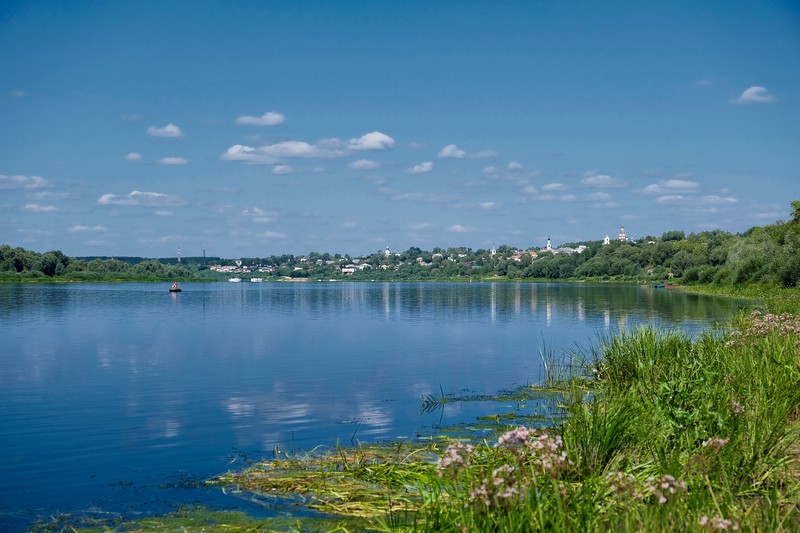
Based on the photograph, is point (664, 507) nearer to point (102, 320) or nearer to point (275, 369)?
point (275, 369)

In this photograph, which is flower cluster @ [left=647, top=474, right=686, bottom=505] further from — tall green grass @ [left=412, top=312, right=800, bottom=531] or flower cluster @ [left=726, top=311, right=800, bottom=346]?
flower cluster @ [left=726, top=311, right=800, bottom=346]

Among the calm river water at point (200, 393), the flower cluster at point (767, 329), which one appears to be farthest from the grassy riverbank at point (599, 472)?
the calm river water at point (200, 393)

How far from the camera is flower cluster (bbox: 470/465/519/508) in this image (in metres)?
7.55

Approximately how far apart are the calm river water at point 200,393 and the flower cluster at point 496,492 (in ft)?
21.3

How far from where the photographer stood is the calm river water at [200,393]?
15.0 metres

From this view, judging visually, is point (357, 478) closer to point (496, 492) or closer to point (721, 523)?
point (496, 492)

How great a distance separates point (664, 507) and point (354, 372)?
23.1m

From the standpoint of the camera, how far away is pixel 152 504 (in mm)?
13148

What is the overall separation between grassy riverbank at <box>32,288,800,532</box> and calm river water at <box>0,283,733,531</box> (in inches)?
67.6

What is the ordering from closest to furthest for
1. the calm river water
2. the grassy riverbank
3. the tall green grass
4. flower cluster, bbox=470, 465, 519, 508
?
flower cluster, bbox=470, 465, 519, 508 → the tall green grass → the grassy riverbank → the calm river water

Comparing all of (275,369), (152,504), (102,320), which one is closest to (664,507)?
(152,504)

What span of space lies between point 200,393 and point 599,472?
17.0 meters

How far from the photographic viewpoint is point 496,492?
7.88 m

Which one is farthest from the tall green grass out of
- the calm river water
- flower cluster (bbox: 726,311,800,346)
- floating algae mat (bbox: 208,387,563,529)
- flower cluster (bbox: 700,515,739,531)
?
the calm river water
